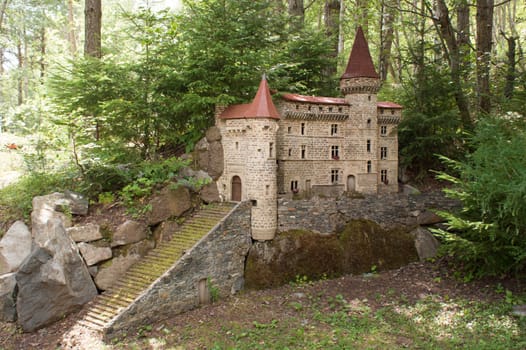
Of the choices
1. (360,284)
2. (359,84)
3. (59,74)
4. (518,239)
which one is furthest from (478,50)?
(59,74)

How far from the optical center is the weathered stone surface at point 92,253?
53.9 feet

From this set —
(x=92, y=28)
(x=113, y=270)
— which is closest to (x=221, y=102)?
(x=113, y=270)

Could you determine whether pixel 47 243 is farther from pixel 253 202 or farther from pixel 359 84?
pixel 359 84

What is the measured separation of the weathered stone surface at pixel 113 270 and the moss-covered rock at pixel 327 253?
486 cm

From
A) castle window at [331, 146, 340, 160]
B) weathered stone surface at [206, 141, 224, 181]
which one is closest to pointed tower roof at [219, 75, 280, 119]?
weathered stone surface at [206, 141, 224, 181]

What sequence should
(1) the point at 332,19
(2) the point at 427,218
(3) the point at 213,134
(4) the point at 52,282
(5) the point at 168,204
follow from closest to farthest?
(4) the point at 52,282
(5) the point at 168,204
(3) the point at 213,134
(2) the point at 427,218
(1) the point at 332,19

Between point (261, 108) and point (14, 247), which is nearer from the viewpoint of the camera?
point (14, 247)

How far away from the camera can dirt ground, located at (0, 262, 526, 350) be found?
47.0 feet

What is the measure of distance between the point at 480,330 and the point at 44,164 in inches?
716

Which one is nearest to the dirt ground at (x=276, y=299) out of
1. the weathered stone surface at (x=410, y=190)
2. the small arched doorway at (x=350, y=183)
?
the weathered stone surface at (x=410, y=190)

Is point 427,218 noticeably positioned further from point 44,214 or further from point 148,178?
point 44,214

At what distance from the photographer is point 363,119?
827 inches

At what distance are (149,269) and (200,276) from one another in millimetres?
1978

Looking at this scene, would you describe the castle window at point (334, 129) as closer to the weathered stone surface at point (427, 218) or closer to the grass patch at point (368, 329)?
the weathered stone surface at point (427, 218)
